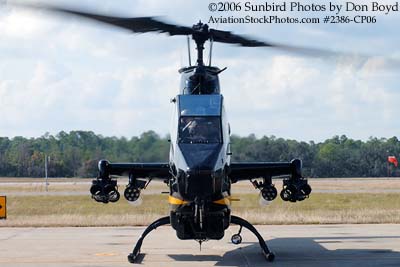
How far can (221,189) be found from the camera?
53.3 ft

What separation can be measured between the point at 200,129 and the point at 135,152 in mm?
6266

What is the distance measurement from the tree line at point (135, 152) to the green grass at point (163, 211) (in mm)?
2116

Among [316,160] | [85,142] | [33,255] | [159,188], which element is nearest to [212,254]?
[33,255]

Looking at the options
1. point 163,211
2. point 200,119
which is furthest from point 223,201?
point 163,211

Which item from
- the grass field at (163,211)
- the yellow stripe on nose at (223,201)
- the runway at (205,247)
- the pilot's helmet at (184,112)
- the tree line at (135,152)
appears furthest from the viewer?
the grass field at (163,211)

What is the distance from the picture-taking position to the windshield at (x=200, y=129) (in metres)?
16.1

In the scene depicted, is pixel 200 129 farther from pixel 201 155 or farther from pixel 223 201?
pixel 223 201

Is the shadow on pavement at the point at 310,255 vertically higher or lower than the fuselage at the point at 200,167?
lower

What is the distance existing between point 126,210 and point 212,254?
19.6 m

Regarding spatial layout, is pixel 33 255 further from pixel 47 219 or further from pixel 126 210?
pixel 126 210

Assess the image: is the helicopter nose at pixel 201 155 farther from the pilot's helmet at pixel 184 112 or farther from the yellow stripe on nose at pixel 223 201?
the yellow stripe on nose at pixel 223 201

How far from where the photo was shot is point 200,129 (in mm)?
16297

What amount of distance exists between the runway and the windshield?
3700 mm

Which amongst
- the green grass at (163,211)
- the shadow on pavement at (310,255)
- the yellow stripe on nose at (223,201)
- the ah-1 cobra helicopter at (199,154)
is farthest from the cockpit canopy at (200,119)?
the green grass at (163,211)
